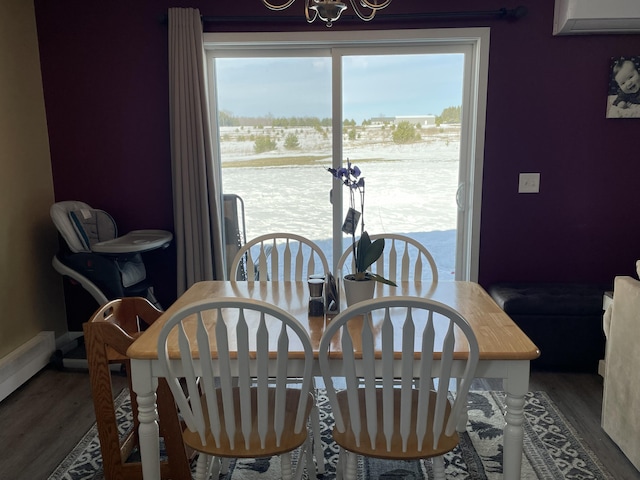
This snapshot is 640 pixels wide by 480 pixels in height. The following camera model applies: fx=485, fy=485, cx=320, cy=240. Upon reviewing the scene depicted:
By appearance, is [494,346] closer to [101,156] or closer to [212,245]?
[212,245]

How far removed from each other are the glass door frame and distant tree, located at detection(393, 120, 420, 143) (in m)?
0.33

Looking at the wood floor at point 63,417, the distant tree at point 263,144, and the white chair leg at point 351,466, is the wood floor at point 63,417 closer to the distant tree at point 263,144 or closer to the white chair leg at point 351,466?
the white chair leg at point 351,466

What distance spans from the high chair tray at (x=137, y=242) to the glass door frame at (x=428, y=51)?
2.39 feet

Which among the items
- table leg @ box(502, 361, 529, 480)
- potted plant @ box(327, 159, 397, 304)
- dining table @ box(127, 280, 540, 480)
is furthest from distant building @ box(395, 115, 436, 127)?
table leg @ box(502, 361, 529, 480)

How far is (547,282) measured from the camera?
342 cm

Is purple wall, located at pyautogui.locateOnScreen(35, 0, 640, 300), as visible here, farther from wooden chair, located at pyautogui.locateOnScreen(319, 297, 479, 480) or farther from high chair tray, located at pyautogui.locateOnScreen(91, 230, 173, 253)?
wooden chair, located at pyautogui.locateOnScreen(319, 297, 479, 480)

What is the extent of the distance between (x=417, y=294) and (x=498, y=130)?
1.70 metres

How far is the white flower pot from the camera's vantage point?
72.4 inches

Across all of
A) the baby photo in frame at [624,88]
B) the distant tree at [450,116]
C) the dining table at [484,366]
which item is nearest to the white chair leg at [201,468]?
the dining table at [484,366]

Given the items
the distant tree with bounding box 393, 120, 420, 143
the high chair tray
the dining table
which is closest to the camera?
the dining table

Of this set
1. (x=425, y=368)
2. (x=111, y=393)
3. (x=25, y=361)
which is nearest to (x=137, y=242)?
(x=25, y=361)

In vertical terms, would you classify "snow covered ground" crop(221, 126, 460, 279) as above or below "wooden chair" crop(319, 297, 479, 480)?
above

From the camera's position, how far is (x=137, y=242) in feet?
9.87

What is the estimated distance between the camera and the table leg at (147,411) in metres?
1.58
